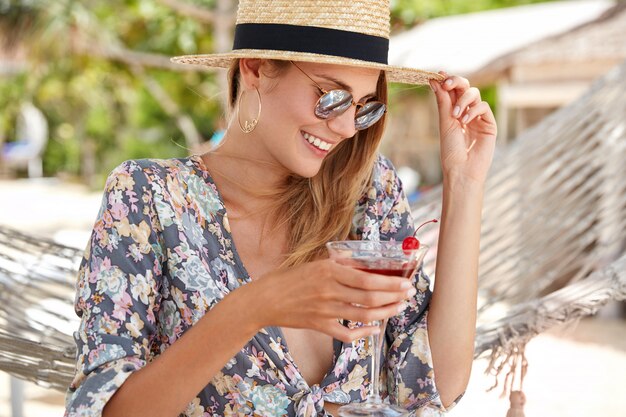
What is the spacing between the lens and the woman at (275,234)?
156 cm

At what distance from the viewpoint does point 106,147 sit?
24.3m

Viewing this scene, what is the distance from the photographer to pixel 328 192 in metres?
2.05

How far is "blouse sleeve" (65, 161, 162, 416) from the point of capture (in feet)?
5.04

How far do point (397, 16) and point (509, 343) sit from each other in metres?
10.4

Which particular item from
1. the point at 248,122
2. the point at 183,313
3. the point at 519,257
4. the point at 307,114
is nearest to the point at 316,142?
the point at 307,114

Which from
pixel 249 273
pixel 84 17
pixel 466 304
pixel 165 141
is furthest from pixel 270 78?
pixel 165 141

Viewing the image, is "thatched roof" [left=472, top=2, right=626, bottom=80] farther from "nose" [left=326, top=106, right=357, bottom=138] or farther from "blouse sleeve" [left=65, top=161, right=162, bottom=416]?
"blouse sleeve" [left=65, top=161, right=162, bottom=416]

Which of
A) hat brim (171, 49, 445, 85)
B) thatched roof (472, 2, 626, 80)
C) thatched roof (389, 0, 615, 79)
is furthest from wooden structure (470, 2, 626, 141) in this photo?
hat brim (171, 49, 445, 85)

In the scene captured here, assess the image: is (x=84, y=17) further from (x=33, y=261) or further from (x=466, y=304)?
(x=466, y=304)

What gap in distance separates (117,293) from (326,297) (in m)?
0.47

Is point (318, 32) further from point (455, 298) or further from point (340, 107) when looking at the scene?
point (455, 298)

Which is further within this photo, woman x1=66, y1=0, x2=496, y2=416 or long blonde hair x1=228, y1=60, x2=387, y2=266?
long blonde hair x1=228, y1=60, x2=387, y2=266

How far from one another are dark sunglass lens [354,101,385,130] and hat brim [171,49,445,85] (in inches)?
3.0

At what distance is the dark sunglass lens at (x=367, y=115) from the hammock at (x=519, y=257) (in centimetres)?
78
